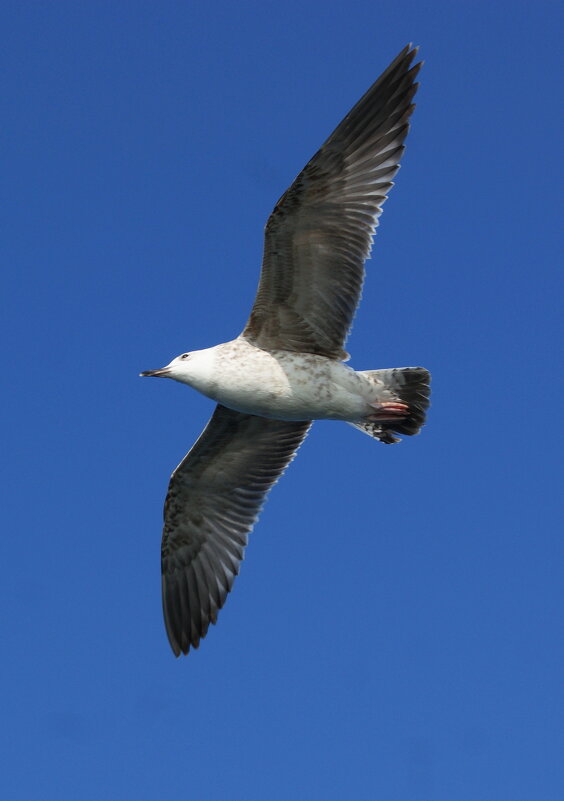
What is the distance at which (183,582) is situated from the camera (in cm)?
1332

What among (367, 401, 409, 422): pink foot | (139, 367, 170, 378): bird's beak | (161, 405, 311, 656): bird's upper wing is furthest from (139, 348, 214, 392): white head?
(367, 401, 409, 422): pink foot

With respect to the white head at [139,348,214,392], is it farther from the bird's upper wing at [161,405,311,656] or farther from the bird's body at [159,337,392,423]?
the bird's upper wing at [161,405,311,656]

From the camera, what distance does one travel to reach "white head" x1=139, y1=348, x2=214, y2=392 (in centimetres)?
1130

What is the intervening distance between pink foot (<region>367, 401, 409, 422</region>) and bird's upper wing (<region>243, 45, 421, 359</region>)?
105cm

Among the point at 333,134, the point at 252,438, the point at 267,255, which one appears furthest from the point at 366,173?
the point at 252,438

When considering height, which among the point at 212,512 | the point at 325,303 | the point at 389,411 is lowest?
the point at 212,512

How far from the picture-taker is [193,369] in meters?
11.3

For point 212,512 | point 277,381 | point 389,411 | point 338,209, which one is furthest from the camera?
point 212,512

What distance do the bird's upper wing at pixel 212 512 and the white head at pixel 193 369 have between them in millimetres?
1403

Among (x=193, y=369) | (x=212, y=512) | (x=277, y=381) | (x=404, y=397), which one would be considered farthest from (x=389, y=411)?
(x=212, y=512)

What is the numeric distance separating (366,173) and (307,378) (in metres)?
1.98

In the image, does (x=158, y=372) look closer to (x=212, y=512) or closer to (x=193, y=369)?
(x=193, y=369)

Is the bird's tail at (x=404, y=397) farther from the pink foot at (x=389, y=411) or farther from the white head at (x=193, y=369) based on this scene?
the white head at (x=193, y=369)

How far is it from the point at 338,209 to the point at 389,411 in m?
1.99
